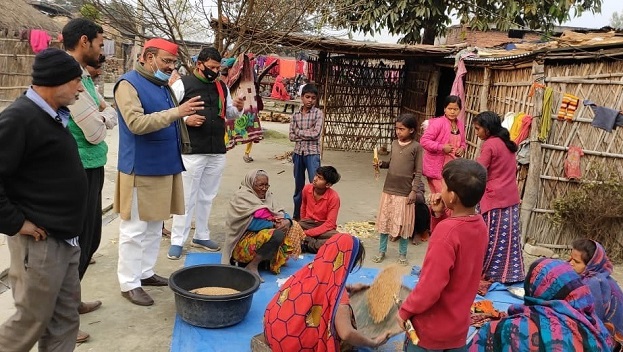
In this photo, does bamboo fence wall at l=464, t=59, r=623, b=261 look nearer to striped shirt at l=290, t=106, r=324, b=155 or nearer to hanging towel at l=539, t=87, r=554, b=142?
hanging towel at l=539, t=87, r=554, b=142

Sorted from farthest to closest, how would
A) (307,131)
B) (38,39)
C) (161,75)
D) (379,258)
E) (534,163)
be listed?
(38,39) → (307,131) → (534,163) → (379,258) → (161,75)

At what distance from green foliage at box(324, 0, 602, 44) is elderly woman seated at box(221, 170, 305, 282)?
6613 mm

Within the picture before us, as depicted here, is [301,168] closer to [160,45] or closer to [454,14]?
[160,45]

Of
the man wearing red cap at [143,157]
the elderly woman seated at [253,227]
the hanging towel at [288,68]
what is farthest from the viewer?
the hanging towel at [288,68]

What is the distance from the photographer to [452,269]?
2.51 metres

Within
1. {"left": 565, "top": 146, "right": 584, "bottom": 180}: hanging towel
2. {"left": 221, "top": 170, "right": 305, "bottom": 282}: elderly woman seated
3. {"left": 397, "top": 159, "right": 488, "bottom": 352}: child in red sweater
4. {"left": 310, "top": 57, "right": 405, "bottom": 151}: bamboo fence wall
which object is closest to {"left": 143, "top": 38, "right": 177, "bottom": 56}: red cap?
{"left": 221, "top": 170, "right": 305, "bottom": 282}: elderly woman seated

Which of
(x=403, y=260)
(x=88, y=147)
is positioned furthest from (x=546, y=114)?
(x=88, y=147)

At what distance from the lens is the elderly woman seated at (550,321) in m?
2.64

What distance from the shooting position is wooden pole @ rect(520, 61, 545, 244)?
19.5 ft

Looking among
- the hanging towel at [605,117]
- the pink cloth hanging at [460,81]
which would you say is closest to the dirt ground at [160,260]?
the hanging towel at [605,117]

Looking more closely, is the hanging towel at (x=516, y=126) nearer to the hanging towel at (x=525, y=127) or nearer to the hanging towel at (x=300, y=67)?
the hanging towel at (x=525, y=127)

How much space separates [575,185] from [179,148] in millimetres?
4412

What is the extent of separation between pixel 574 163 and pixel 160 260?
4.47 m

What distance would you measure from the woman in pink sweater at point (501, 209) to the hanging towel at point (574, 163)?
1.30 meters
